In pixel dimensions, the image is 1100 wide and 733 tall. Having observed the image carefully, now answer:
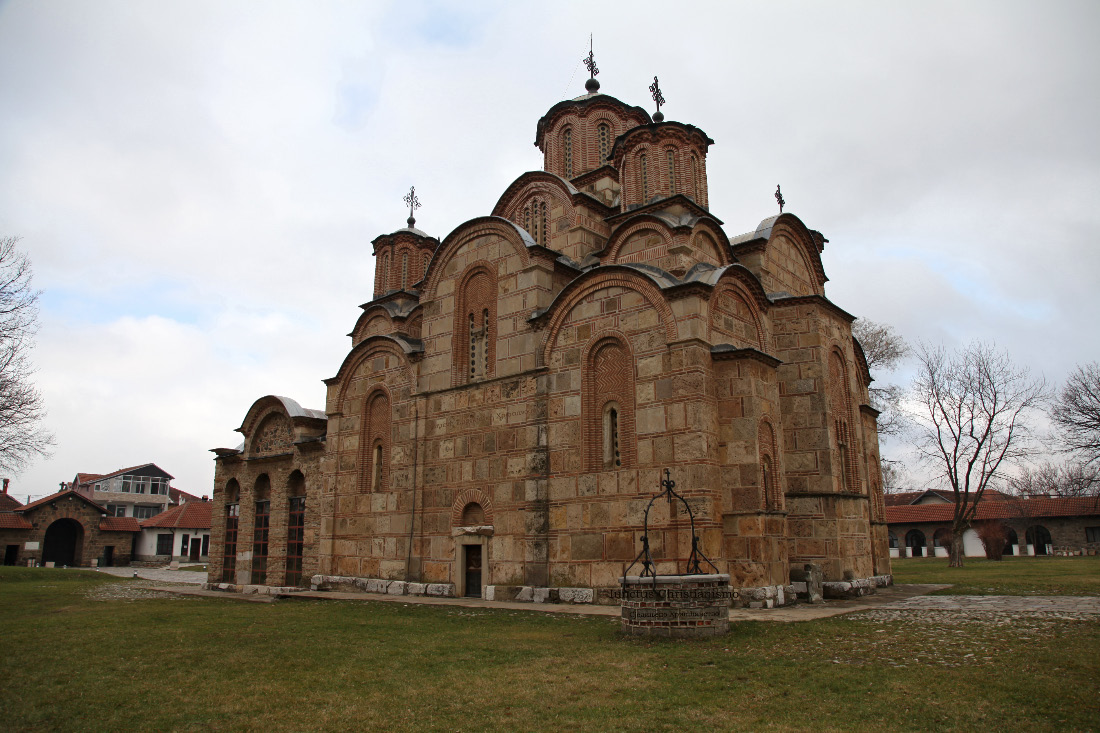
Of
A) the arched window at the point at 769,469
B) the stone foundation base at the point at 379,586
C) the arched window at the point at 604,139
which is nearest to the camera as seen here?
the arched window at the point at 769,469

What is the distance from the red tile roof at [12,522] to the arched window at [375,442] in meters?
27.1

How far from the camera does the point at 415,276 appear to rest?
22312 millimetres

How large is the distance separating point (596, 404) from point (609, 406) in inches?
11.9

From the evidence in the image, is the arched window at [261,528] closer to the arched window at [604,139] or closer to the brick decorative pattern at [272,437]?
the brick decorative pattern at [272,437]

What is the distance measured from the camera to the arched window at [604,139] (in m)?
20.4

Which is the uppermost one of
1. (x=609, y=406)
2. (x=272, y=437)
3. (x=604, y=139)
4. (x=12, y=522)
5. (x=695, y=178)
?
(x=604, y=139)

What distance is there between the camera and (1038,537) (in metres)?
40.4

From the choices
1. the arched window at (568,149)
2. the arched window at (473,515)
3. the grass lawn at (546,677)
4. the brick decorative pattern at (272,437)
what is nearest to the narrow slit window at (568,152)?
the arched window at (568,149)

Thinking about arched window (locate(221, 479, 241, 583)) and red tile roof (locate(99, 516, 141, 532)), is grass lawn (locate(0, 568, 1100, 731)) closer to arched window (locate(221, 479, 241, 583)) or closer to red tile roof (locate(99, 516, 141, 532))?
arched window (locate(221, 479, 241, 583))

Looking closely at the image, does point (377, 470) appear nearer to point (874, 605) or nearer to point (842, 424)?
point (842, 424)

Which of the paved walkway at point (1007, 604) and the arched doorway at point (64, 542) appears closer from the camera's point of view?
the paved walkway at point (1007, 604)

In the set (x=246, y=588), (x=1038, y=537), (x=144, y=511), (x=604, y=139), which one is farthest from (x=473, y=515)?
(x=144, y=511)

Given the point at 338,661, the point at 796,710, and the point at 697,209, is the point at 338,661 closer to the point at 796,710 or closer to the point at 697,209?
the point at 796,710

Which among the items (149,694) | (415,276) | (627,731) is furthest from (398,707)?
(415,276)
